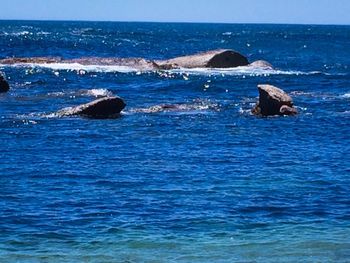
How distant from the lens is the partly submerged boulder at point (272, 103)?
31.1 meters

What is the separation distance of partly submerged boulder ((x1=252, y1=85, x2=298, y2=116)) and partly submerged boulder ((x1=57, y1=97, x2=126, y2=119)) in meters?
5.80

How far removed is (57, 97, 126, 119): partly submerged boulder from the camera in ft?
99.5

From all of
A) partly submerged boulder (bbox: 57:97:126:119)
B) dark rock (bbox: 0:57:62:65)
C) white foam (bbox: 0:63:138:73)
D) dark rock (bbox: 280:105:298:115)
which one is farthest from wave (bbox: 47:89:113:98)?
dark rock (bbox: 0:57:62:65)

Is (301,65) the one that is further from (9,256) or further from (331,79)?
(9,256)

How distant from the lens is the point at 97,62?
59.0 m

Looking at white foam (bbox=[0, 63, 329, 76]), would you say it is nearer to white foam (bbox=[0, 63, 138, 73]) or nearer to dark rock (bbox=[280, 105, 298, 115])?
white foam (bbox=[0, 63, 138, 73])

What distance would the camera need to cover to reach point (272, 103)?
103 feet

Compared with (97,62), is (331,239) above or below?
below

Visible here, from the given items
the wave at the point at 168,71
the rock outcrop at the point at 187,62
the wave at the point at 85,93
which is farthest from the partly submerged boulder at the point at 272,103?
the rock outcrop at the point at 187,62

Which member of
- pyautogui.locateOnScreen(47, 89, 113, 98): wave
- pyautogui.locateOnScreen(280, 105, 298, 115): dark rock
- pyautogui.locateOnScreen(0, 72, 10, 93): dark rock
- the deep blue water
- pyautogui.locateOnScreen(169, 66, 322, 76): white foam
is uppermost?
pyautogui.locateOnScreen(169, 66, 322, 76): white foam

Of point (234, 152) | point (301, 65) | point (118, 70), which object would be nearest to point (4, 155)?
point (234, 152)

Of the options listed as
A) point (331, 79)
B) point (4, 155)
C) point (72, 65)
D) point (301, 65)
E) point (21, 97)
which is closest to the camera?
point (4, 155)

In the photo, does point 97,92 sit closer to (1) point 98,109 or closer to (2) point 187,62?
(1) point 98,109

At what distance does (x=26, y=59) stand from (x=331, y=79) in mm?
24182
